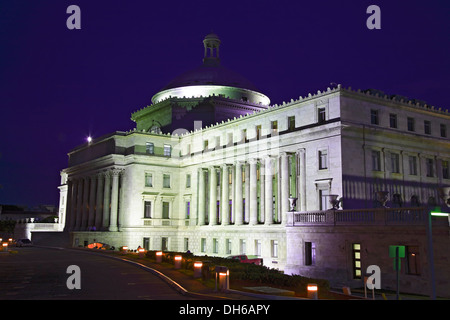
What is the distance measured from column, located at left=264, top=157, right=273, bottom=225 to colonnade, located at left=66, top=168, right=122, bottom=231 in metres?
25.2

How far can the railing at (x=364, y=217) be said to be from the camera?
3338 centimetres

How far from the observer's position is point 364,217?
37.5 meters

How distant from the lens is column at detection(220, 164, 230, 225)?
66125mm

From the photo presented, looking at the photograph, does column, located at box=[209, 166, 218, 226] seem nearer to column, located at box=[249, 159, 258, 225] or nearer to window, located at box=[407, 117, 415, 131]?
column, located at box=[249, 159, 258, 225]

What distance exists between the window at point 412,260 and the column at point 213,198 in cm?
3722

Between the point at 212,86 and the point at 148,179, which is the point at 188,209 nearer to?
the point at 148,179

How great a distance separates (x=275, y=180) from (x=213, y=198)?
1194 centimetres

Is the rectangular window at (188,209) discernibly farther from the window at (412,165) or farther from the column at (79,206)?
the window at (412,165)

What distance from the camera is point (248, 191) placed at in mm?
63062

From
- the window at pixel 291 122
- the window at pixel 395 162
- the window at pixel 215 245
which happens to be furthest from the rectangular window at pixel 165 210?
the window at pixel 395 162

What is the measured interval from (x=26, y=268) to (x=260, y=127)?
113 feet

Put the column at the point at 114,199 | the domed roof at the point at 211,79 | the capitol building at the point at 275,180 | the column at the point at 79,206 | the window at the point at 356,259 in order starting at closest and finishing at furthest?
the window at the point at 356,259
the capitol building at the point at 275,180
the column at the point at 114,199
the column at the point at 79,206
the domed roof at the point at 211,79

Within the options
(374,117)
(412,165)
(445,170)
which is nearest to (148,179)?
(374,117)
